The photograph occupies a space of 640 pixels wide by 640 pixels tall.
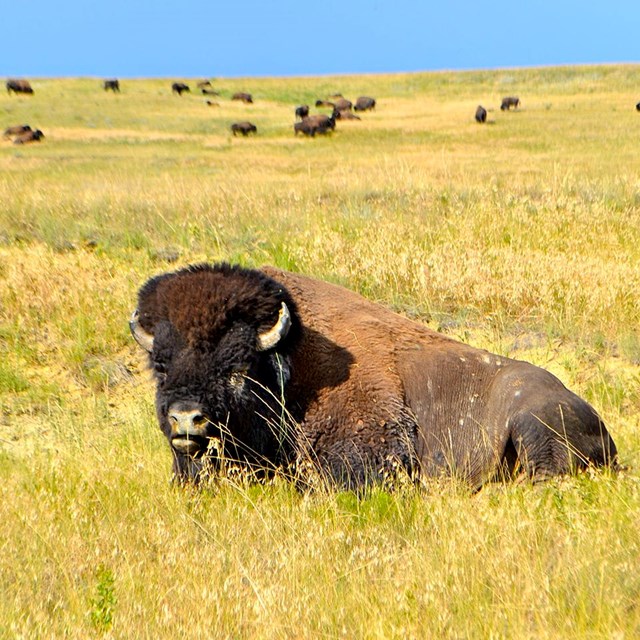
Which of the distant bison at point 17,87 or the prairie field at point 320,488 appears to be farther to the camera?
the distant bison at point 17,87

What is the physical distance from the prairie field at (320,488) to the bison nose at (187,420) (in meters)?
0.39

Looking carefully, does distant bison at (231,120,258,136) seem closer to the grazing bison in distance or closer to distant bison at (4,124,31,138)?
distant bison at (4,124,31,138)

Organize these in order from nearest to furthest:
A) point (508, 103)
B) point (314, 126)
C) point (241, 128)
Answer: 1. point (314, 126)
2. point (241, 128)
3. point (508, 103)

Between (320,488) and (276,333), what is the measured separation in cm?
91

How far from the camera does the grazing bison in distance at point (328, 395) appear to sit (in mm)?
4703

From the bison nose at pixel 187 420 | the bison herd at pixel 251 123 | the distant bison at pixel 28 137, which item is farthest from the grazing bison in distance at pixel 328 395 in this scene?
the bison herd at pixel 251 123

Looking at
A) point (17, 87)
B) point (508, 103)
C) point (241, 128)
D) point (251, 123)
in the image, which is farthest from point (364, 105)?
point (17, 87)

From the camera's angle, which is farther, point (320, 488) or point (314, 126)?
point (314, 126)

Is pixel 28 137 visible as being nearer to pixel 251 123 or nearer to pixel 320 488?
pixel 251 123

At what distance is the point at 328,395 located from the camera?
517 cm

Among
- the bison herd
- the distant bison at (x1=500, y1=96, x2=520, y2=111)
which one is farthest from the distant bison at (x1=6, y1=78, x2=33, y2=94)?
the distant bison at (x1=500, y1=96, x2=520, y2=111)

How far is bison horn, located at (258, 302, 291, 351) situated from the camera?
4840mm

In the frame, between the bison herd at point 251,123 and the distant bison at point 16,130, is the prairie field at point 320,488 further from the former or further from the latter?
the bison herd at point 251,123

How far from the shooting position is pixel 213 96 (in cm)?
6562
